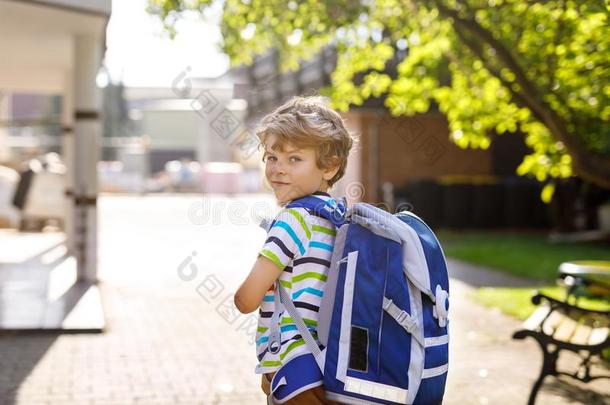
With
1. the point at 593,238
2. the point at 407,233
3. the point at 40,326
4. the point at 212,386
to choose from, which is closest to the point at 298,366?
the point at 407,233

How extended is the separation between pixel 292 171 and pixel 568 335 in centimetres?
376

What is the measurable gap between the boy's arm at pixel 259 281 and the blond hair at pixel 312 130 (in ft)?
1.16

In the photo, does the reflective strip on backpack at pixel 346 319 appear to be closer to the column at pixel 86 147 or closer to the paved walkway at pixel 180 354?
the paved walkway at pixel 180 354

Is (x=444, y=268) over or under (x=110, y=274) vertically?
over

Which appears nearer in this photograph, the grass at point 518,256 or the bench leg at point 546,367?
the bench leg at point 546,367

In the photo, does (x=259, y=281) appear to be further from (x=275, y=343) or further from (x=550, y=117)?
(x=550, y=117)

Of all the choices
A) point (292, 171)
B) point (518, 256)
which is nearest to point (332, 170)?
point (292, 171)

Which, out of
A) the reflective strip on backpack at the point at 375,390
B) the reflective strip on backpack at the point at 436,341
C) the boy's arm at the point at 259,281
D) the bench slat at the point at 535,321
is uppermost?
the boy's arm at the point at 259,281

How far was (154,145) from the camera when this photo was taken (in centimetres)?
7200

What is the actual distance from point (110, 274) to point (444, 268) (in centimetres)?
1137

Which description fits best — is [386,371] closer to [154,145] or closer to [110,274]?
[110,274]

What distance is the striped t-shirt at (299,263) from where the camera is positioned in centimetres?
255

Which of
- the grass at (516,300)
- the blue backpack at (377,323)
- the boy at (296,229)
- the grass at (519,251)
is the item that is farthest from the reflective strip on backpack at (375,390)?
the grass at (519,251)

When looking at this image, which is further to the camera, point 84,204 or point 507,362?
point 84,204
